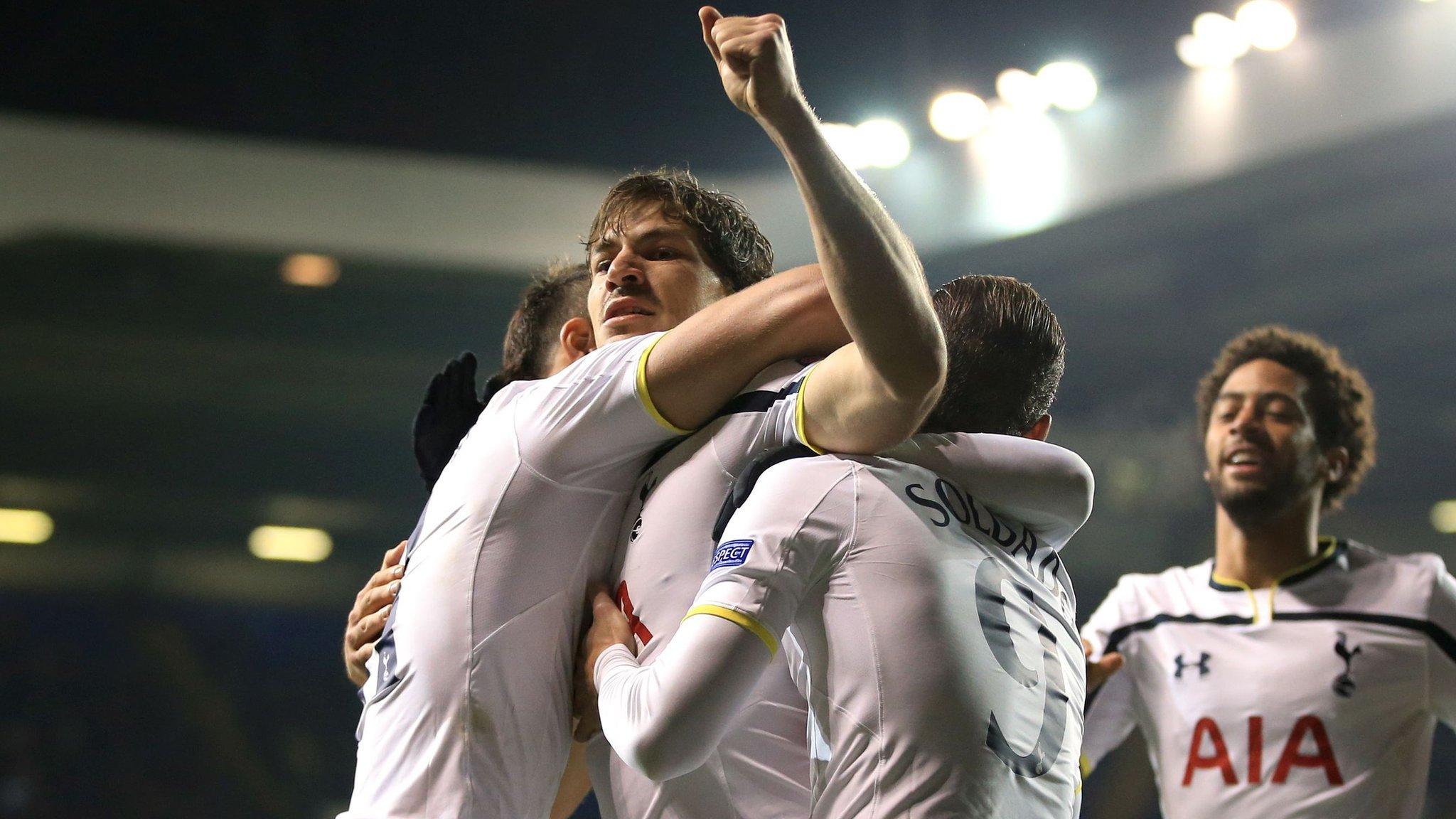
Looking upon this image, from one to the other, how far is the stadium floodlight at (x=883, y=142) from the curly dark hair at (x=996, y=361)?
5372 millimetres

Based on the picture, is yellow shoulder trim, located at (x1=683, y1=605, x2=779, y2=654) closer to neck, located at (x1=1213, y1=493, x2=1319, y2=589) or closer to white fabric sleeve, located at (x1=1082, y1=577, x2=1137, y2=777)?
white fabric sleeve, located at (x1=1082, y1=577, x2=1137, y2=777)

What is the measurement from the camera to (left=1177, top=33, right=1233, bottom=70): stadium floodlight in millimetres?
6246

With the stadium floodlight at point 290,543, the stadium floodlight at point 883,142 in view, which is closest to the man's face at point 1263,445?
the stadium floodlight at point 883,142

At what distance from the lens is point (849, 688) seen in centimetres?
139

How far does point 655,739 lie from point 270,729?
6.63 m

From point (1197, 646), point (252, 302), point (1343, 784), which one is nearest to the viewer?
point (1343, 784)

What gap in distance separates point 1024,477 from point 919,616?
0.24 m

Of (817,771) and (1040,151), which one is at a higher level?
(1040,151)

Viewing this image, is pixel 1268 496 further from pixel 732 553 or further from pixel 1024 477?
pixel 732 553

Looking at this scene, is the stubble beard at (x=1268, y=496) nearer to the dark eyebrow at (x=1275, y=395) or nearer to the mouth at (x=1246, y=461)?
the mouth at (x=1246, y=461)

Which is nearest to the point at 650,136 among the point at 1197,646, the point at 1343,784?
the point at 1197,646

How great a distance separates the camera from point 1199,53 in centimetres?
627

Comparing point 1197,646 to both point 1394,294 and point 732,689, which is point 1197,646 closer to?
point 732,689

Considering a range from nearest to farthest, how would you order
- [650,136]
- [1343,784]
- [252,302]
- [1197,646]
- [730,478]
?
[730,478], [1343,784], [1197,646], [650,136], [252,302]
